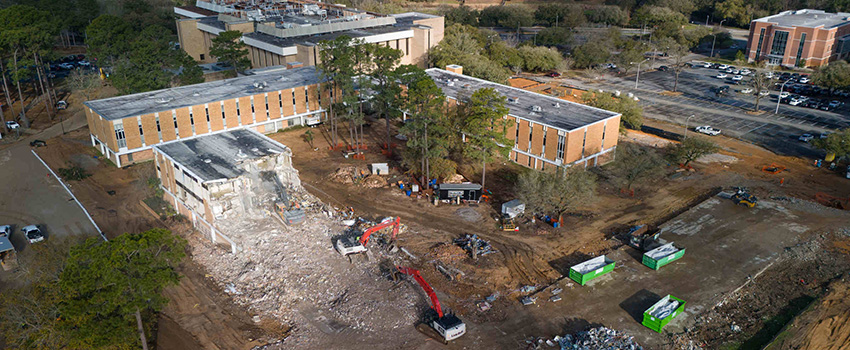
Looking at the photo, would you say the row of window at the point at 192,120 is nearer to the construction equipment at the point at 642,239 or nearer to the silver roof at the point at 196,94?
the silver roof at the point at 196,94

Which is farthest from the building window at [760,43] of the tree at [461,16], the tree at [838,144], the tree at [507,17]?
the tree at [461,16]

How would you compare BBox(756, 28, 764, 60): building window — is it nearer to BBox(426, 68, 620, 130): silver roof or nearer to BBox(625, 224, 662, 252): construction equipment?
BBox(426, 68, 620, 130): silver roof

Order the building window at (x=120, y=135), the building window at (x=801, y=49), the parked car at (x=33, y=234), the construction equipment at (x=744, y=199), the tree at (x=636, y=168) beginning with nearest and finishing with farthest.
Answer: the parked car at (x=33, y=234), the construction equipment at (x=744, y=199), the tree at (x=636, y=168), the building window at (x=120, y=135), the building window at (x=801, y=49)

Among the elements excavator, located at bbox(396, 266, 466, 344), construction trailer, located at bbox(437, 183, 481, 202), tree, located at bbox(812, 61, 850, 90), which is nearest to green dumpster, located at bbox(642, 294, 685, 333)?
Answer: excavator, located at bbox(396, 266, 466, 344)

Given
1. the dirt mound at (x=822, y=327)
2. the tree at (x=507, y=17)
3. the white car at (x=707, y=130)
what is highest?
the tree at (x=507, y=17)

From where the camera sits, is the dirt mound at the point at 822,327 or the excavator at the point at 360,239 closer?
the dirt mound at the point at 822,327

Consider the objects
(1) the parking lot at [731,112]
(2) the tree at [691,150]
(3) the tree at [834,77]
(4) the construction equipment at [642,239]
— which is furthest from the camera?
(3) the tree at [834,77]

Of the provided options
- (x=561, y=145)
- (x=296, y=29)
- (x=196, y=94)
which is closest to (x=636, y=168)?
(x=561, y=145)

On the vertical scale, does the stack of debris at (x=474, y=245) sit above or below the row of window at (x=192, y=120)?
below
